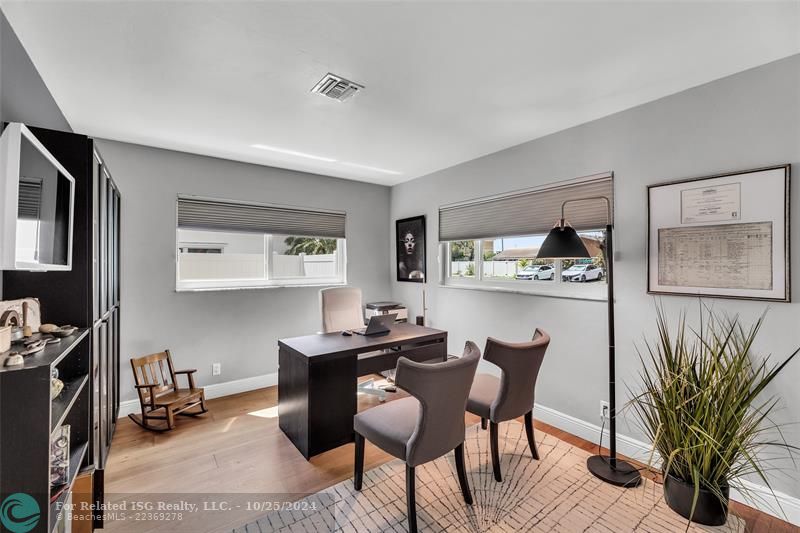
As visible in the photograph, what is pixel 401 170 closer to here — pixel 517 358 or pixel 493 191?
pixel 493 191

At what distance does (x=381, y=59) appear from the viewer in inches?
70.6

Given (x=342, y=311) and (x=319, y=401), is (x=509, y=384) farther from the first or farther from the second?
(x=342, y=311)

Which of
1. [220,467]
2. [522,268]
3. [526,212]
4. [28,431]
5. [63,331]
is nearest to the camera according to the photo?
[28,431]

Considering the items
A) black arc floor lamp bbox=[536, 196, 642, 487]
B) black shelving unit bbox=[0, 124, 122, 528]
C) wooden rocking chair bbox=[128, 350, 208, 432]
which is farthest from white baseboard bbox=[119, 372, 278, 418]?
black arc floor lamp bbox=[536, 196, 642, 487]

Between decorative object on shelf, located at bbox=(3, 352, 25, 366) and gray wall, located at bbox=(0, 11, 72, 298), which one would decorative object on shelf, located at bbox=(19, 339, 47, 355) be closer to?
decorative object on shelf, located at bbox=(3, 352, 25, 366)

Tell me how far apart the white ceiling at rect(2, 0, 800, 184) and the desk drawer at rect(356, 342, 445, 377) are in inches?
70.1

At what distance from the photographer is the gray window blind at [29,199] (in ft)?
4.11

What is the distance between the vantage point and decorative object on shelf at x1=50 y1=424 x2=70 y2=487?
131cm

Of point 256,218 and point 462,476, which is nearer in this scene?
point 462,476

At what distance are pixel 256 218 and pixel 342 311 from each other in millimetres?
1381

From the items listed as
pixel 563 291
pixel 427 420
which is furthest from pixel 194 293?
pixel 563 291

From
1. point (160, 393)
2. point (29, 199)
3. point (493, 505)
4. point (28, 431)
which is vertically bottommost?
point (493, 505)

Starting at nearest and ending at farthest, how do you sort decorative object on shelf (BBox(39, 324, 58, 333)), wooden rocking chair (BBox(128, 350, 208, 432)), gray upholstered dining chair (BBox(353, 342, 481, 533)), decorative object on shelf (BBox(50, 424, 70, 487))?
decorative object on shelf (BBox(50, 424, 70, 487)) < decorative object on shelf (BBox(39, 324, 58, 333)) < gray upholstered dining chair (BBox(353, 342, 481, 533)) < wooden rocking chair (BBox(128, 350, 208, 432))

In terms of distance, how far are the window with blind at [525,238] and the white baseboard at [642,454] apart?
98cm
